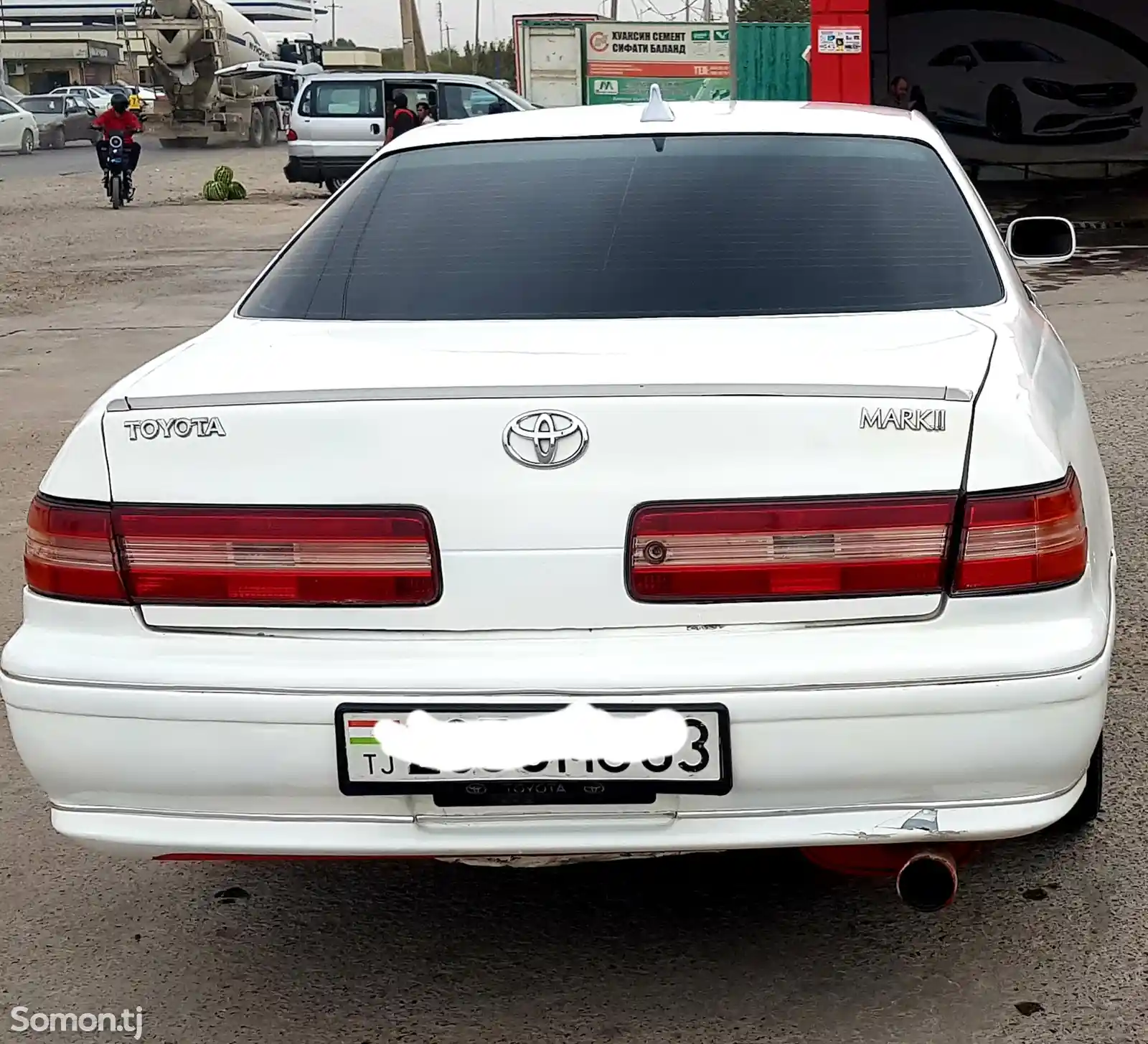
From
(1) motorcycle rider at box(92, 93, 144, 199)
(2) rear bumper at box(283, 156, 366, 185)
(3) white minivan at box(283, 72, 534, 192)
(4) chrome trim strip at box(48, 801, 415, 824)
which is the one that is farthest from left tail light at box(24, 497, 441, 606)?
(2) rear bumper at box(283, 156, 366, 185)

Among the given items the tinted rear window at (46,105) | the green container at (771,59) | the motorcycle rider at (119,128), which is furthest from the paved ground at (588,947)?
the tinted rear window at (46,105)

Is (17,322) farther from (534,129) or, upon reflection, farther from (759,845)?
(759,845)

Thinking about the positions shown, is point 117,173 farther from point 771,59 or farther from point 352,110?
point 771,59

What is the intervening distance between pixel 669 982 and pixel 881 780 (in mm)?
628

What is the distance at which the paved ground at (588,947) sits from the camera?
8.18 ft

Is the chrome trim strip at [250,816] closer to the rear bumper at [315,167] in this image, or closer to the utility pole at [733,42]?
the utility pole at [733,42]

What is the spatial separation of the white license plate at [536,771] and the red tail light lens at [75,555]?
446 millimetres

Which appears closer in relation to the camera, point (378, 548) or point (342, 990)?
point (378, 548)

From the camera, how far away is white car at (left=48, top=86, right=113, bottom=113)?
4400 centimetres

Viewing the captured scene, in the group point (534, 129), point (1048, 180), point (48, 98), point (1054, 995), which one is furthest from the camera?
point (48, 98)

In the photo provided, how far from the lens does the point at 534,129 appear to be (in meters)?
3.54

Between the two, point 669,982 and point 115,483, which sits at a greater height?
point 115,483

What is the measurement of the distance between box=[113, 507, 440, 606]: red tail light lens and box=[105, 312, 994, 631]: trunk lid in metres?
0.02

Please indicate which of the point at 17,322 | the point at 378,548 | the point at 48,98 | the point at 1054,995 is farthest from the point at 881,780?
the point at 48,98
